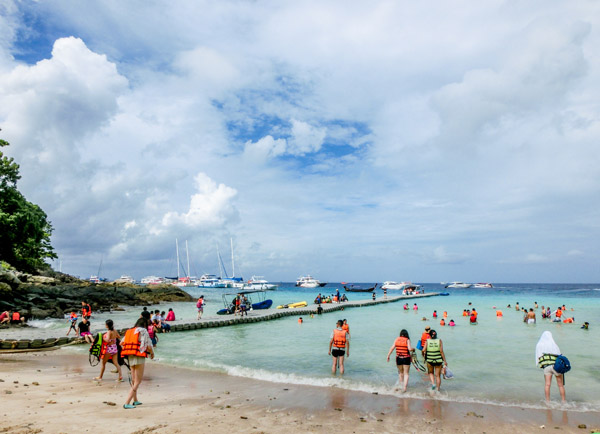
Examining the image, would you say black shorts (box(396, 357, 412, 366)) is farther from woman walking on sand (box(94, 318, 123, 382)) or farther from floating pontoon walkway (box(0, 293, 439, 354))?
floating pontoon walkway (box(0, 293, 439, 354))

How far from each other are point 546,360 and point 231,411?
885 cm

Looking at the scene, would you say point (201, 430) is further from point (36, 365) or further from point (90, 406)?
point (36, 365)

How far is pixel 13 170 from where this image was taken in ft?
111

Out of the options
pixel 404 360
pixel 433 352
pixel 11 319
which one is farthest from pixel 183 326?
pixel 433 352

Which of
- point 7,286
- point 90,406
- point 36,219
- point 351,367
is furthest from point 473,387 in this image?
point 36,219

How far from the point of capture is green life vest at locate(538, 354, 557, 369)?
35.7 feet

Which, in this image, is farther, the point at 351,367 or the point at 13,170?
the point at 13,170

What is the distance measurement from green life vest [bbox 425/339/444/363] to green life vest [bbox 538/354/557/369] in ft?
8.78

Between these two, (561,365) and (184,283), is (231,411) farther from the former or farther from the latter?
(184,283)

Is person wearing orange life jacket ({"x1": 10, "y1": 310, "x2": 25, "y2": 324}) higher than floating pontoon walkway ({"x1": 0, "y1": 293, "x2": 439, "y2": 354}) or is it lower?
higher

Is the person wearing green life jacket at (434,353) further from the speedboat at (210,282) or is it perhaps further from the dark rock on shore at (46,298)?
the speedboat at (210,282)

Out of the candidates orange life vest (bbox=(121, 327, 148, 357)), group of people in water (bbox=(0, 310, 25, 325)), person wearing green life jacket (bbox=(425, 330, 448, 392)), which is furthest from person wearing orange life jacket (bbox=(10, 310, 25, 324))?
person wearing green life jacket (bbox=(425, 330, 448, 392))

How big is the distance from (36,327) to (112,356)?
57.7 ft

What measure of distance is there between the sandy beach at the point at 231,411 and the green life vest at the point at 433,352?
3.85ft
